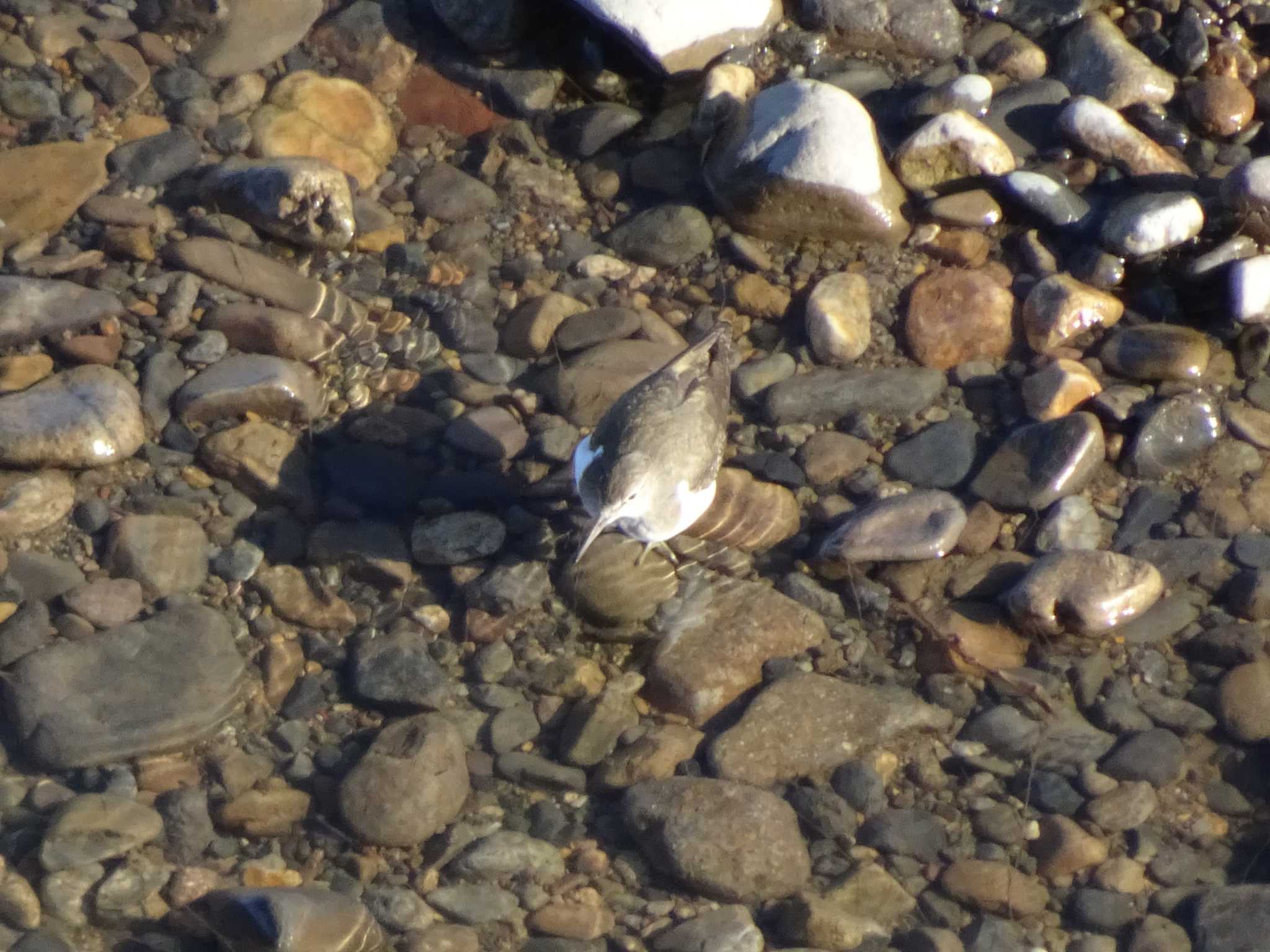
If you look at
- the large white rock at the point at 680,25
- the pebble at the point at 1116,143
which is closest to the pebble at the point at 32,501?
the large white rock at the point at 680,25

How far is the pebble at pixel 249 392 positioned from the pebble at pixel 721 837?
262 centimetres

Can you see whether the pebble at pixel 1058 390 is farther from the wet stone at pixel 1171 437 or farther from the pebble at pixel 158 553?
the pebble at pixel 158 553

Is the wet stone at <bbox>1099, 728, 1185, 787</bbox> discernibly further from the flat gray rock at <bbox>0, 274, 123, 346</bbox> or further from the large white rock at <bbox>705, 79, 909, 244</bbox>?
the flat gray rock at <bbox>0, 274, 123, 346</bbox>

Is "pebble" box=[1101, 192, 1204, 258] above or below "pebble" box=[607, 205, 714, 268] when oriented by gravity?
above

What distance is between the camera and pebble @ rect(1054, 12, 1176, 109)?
8.83m

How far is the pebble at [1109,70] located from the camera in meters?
8.83

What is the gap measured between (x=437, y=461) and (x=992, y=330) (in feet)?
10.2

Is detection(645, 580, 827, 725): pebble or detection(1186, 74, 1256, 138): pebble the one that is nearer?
detection(645, 580, 827, 725): pebble

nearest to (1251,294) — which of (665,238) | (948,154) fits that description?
(948,154)

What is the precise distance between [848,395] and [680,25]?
2.70 m

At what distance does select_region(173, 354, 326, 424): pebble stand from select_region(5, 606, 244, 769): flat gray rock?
1141 mm

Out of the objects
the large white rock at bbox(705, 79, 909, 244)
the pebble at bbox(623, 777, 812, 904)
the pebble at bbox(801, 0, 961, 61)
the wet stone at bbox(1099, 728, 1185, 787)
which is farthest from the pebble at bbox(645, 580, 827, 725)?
the pebble at bbox(801, 0, 961, 61)

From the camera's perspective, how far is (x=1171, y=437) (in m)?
7.30

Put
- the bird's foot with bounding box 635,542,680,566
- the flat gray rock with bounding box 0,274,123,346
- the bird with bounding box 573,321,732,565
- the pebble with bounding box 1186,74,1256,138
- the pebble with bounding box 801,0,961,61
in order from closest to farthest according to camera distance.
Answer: the bird with bounding box 573,321,732,565, the bird's foot with bounding box 635,542,680,566, the flat gray rock with bounding box 0,274,123,346, the pebble with bounding box 1186,74,1256,138, the pebble with bounding box 801,0,961,61
